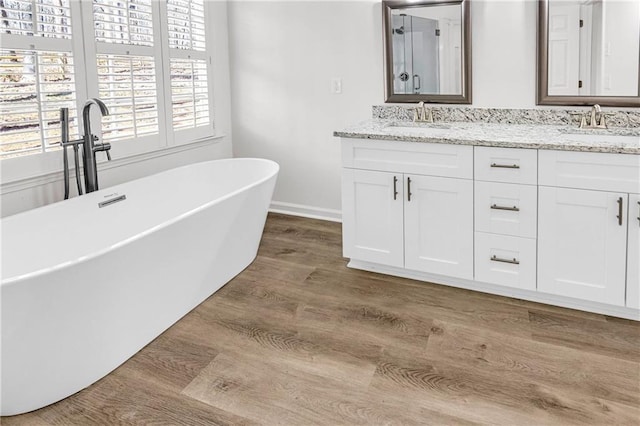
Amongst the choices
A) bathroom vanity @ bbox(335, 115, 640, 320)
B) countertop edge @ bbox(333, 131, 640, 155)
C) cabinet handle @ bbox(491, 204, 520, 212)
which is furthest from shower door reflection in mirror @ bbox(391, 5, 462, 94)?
cabinet handle @ bbox(491, 204, 520, 212)

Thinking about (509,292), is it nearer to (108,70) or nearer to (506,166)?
(506,166)

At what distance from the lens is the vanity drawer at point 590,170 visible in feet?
8.15

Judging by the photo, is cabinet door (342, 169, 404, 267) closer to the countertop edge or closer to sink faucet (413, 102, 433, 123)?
the countertop edge

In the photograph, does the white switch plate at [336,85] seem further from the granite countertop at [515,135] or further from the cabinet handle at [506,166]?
the cabinet handle at [506,166]

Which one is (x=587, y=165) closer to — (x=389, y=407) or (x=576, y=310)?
(x=576, y=310)

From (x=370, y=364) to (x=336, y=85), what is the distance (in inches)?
94.2

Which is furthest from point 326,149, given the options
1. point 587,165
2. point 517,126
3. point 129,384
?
point 129,384

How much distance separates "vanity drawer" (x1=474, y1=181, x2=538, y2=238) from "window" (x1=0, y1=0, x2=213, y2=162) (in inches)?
87.1

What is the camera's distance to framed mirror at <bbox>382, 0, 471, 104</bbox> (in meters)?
3.41

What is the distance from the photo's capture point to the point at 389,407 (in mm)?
2049

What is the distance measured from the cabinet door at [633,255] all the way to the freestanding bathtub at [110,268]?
1.93m

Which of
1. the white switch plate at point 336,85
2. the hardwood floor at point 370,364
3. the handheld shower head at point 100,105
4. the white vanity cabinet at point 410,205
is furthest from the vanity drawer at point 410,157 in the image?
the handheld shower head at point 100,105

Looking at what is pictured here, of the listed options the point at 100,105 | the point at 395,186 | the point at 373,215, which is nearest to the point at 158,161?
the point at 100,105

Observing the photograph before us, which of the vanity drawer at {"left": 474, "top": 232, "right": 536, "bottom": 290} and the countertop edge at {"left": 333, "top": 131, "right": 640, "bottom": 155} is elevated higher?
the countertop edge at {"left": 333, "top": 131, "right": 640, "bottom": 155}
